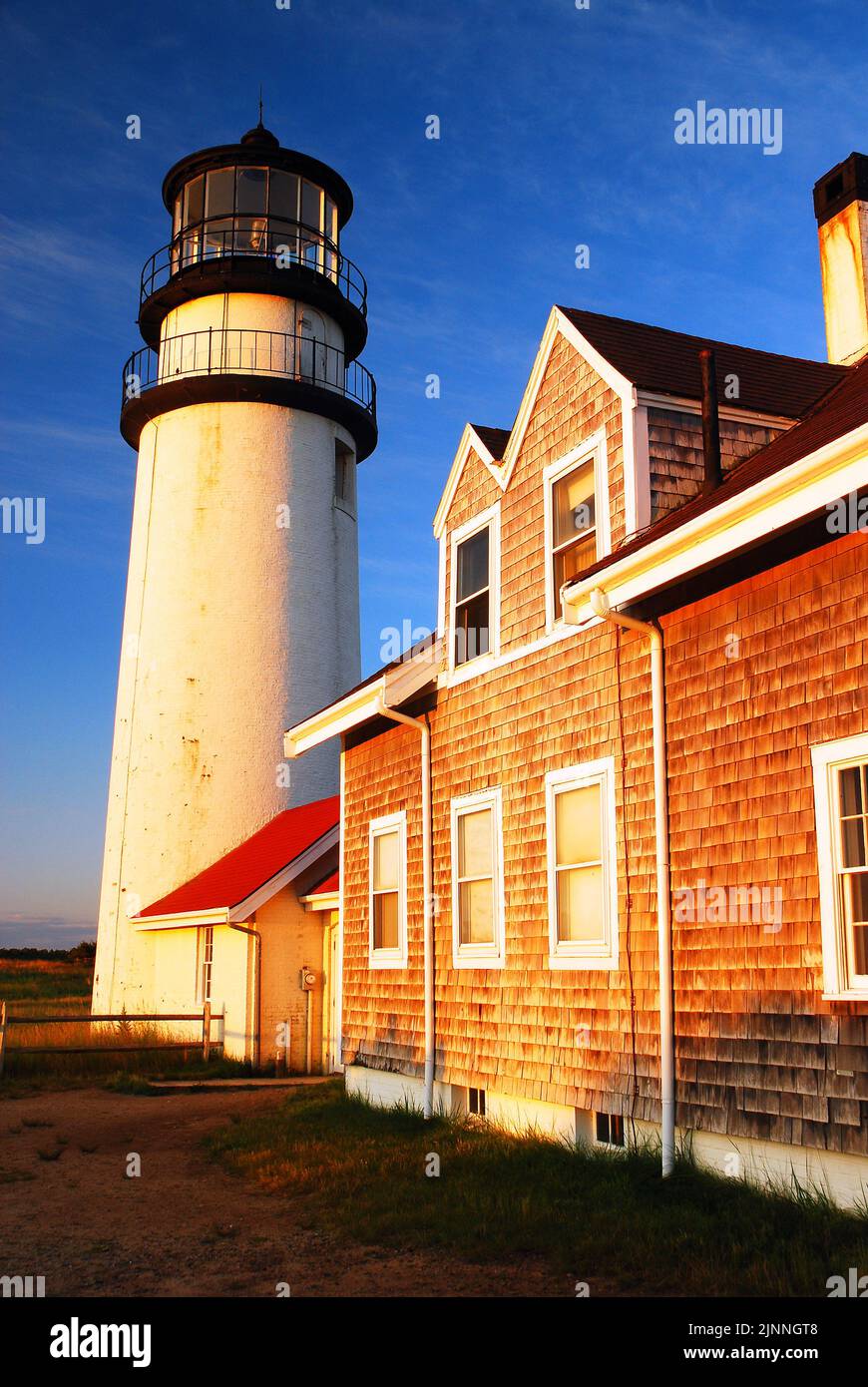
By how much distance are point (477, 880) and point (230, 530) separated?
13900mm

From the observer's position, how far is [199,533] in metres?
25.2

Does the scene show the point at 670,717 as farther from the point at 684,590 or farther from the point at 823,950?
the point at 823,950

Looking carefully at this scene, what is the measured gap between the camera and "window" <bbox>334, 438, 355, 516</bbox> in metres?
27.1

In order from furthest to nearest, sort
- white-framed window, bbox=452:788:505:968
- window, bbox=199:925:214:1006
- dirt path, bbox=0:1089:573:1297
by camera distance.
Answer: window, bbox=199:925:214:1006 → white-framed window, bbox=452:788:505:968 → dirt path, bbox=0:1089:573:1297

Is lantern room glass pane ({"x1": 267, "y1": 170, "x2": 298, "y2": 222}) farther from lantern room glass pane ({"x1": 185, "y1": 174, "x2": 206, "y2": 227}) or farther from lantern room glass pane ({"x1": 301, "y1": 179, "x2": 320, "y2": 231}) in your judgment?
lantern room glass pane ({"x1": 185, "y1": 174, "x2": 206, "y2": 227})

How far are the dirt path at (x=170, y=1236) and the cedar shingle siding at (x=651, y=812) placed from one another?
2246 mm

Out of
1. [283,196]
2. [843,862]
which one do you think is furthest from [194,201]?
[843,862]

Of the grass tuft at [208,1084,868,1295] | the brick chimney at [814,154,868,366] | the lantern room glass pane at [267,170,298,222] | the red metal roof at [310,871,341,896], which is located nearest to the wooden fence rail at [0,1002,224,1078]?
the red metal roof at [310,871,341,896]

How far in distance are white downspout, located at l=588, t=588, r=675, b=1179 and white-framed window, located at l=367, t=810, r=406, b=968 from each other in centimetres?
556

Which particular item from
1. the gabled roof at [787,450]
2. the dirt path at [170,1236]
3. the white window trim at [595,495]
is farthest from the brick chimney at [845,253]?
the dirt path at [170,1236]

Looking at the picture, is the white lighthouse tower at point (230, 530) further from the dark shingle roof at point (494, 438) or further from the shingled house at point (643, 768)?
the dark shingle roof at point (494, 438)

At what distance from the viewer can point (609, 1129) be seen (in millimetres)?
10781

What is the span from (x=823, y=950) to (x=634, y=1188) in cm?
234
